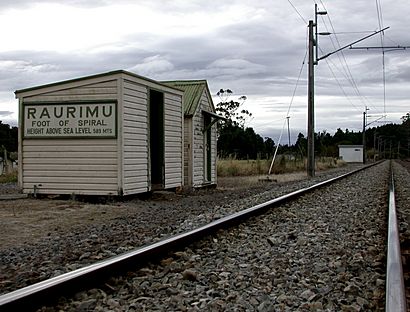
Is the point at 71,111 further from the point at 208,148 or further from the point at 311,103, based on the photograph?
the point at 311,103

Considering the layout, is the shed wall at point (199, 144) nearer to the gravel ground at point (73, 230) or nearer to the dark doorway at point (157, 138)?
the dark doorway at point (157, 138)

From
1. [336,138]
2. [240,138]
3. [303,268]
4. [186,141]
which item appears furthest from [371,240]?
[336,138]

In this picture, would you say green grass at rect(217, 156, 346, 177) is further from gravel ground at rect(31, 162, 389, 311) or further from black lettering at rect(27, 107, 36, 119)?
gravel ground at rect(31, 162, 389, 311)

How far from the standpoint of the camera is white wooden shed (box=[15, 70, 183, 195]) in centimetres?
1302

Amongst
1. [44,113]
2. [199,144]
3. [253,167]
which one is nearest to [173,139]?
[199,144]

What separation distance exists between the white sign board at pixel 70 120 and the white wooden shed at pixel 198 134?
5150 mm

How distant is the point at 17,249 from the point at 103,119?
6613 mm

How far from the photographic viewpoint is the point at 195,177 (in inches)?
723

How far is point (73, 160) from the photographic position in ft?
43.8

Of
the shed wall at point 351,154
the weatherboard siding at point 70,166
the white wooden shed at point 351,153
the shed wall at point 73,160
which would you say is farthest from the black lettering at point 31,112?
the shed wall at point 351,154

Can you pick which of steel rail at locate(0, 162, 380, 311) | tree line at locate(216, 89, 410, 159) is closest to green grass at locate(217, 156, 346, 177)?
tree line at locate(216, 89, 410, 159)

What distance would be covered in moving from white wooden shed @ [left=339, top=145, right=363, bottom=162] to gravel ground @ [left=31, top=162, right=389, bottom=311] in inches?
3743

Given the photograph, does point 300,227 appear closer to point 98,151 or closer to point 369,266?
point 369,266

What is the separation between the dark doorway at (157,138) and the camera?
50.8 feet
